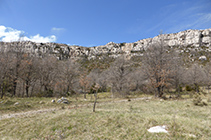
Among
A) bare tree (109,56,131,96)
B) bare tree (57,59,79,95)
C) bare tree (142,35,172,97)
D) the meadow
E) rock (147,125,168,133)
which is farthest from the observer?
bare tree (57,59,79,95)

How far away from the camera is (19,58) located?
94.9ft

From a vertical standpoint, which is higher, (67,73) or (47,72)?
(47,72)

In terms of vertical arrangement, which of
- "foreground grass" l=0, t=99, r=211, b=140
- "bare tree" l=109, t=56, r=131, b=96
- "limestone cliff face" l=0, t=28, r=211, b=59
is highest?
"limestone cliff face" l=0, t=28, r=211, b=59

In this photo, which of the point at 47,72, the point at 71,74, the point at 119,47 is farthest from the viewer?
the point at 119,47

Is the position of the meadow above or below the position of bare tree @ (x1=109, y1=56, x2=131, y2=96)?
below

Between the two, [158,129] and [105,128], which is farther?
[105,128]

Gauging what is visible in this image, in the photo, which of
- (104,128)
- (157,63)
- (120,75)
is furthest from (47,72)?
(104,128)

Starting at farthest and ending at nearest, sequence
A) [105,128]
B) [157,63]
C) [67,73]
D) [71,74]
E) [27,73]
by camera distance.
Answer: [71,74], [67,73], [27,73], [157,63], [105,128]

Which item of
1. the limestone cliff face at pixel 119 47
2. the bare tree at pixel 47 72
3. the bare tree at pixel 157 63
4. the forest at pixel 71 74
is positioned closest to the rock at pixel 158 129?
the forest at pixel 71 74

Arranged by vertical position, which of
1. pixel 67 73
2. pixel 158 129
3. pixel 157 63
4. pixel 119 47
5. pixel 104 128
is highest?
pixel 119 47

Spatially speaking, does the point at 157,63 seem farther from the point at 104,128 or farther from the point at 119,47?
the point at 119,47

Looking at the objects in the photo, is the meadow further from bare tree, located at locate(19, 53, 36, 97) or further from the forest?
bare tree, located at locate(19, 53, 36, 97)

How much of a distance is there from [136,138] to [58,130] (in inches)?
207

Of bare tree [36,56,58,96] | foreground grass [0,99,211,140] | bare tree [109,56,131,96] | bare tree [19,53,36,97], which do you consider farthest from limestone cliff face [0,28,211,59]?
foreground grass [0,99,211,140]
